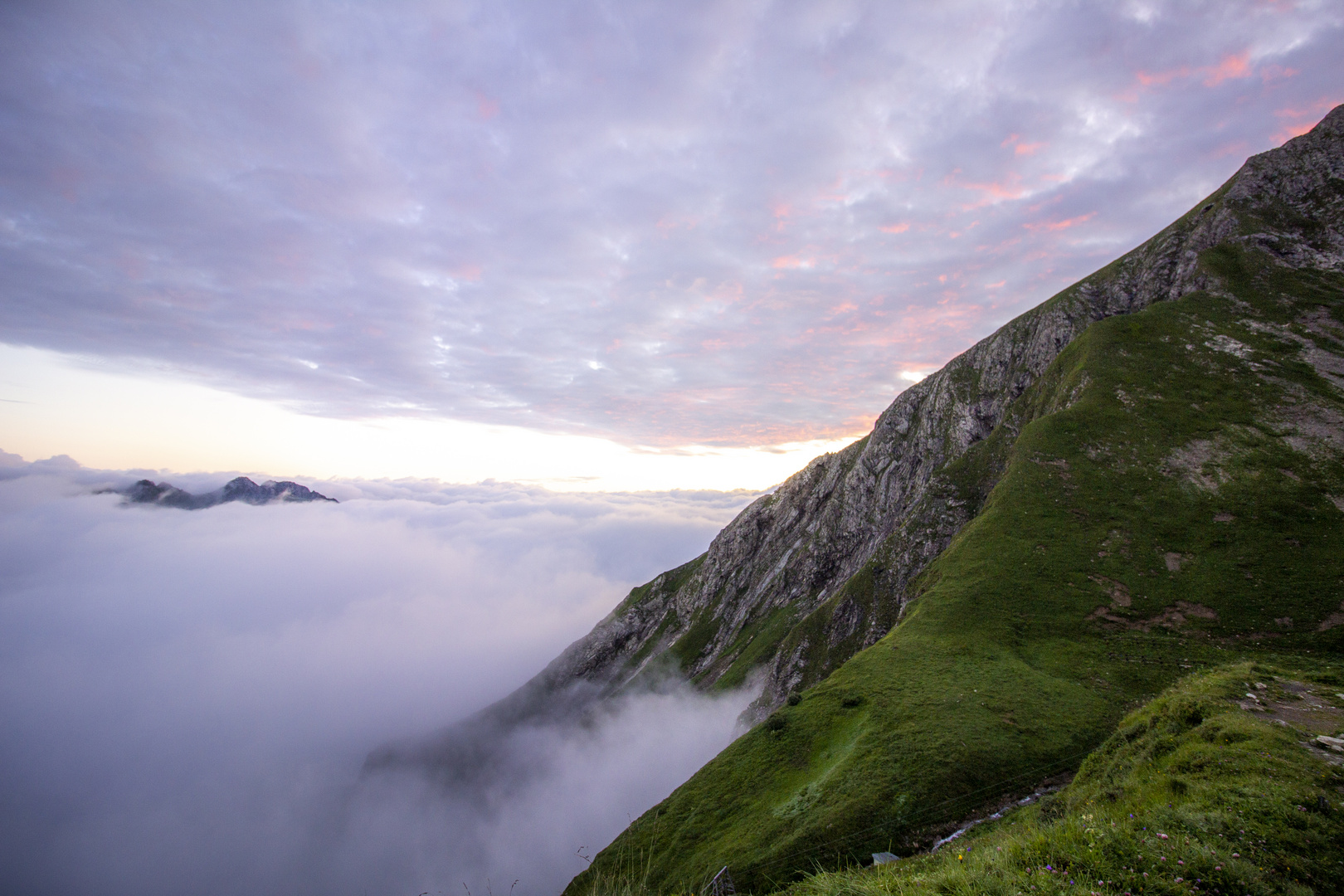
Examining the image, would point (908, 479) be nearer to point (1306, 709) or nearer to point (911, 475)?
point (911, 475)

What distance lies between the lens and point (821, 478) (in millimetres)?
168250

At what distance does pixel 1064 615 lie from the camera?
50.1 m

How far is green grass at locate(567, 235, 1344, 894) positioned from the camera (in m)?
33.8

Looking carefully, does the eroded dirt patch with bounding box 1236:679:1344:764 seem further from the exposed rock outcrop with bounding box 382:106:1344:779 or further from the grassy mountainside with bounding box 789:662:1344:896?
the exposed rock outcrop with bounding box 382:106:1344:779

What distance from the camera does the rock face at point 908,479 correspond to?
9556 centimetres

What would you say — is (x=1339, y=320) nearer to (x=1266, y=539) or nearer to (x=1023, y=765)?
(x=1266, y=539)

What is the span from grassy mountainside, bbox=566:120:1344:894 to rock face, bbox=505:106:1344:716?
2087cm

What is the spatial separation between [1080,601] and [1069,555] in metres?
7.96

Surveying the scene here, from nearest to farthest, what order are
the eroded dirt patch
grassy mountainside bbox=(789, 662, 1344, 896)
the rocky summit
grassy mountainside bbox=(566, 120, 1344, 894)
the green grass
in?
1. grassy mountainside bbox=(789, 662, 1344, 896)
2. the eroded dirt patch
3. the green grass
4. grassy mountainside bbox=(566, 120, 1344, 894)
5. the rocky summit

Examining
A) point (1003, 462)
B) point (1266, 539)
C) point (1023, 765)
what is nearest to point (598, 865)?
point (1023, 765)

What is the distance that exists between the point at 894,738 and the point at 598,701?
167 meters

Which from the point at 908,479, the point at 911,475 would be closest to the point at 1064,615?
the point at 911,475

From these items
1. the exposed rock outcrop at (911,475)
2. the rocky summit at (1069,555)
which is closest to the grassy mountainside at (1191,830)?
the rocky summit at (1069,555)

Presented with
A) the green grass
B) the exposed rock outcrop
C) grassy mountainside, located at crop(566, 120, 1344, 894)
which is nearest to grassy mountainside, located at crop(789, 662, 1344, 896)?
grassy mountainside, located at crop(566, 120, 1344, 894)
